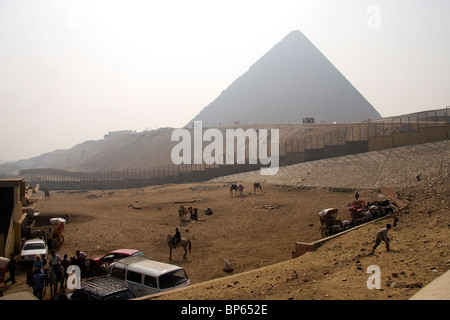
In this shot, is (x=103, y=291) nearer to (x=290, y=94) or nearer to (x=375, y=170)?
(x=375, y=170)

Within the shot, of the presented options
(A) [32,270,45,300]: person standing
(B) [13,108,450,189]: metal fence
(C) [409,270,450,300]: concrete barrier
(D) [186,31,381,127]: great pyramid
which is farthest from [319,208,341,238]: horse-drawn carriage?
(D) [186,31,381,127]: great pyramid

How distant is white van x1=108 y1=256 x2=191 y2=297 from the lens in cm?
931

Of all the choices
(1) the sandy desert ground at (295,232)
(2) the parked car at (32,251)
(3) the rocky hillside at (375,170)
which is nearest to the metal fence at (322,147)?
(3) the rocky hillside at (375,170)

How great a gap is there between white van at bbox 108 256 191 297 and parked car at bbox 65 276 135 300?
38cm

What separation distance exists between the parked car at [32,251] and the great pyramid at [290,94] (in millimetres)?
121290

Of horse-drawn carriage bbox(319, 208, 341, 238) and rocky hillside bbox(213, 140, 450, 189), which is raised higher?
rocky hillside bbox(213, 140, 450, 189)

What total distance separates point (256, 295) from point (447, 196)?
15.3 m

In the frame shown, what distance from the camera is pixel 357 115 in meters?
143

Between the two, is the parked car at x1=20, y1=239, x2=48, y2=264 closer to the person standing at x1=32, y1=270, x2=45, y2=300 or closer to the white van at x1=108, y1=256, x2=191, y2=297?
the person standing at x1=32, y1=270, x2=45, y2=300

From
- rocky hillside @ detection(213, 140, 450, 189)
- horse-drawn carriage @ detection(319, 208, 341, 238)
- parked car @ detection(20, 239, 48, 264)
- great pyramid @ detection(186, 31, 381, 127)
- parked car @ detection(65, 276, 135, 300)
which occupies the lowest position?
parked car @ detection(20, 239, 48, 264)

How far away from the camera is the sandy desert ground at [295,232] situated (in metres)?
8.88

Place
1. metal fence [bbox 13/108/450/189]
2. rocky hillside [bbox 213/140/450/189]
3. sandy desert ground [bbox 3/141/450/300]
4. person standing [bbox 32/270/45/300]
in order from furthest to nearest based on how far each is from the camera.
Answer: metal fence [bbox 13/108/450/189]
rocky hillside [bbox 213/140/450/189]
person standing [bbox 32/270/45/300]
sandy desert ground [bbox 3/141/450/300]
